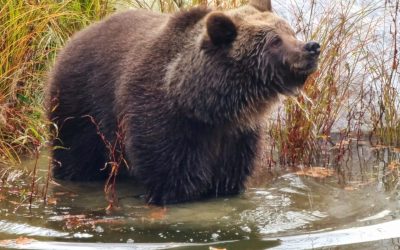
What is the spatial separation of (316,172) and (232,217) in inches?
60.9

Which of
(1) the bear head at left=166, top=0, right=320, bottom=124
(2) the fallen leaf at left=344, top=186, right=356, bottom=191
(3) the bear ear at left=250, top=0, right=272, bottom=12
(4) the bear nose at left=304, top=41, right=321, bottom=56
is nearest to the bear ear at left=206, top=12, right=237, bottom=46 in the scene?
(1) the bear head at left=166, top=0, right=320, bottom=124

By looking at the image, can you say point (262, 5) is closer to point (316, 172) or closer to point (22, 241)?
point (316, 172)

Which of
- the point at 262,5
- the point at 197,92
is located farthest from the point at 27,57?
the point at 262,5

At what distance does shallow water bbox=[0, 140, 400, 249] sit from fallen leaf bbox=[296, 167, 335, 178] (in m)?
0.05

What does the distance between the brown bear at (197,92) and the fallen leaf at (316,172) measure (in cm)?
77

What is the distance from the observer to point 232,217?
6.74 m

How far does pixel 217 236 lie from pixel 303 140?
234cm

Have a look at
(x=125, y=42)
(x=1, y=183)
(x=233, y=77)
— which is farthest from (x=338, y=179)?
(x=1, y=183)

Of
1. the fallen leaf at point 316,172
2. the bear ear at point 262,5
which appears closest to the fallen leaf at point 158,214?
the fallen leaf at point 316,172

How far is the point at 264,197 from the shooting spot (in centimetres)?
733

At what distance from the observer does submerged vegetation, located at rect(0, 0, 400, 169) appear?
8.34 meters

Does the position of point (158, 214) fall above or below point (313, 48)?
below

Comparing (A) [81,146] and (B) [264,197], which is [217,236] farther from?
(A) [81,146]

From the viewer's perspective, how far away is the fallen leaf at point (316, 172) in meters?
7.97
